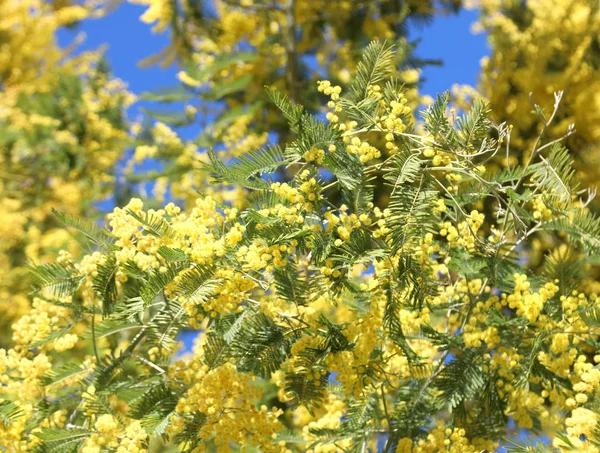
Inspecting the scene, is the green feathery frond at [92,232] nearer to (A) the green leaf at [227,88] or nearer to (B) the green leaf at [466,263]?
(B) the green leaf at [466,263]

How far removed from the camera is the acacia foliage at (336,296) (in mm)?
2078

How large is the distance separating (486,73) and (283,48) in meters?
2.20

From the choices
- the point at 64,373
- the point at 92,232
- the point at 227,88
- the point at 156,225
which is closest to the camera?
the point at 156,225

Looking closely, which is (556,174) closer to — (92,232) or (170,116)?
(92,232)

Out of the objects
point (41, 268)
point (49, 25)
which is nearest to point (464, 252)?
point (41, 268)

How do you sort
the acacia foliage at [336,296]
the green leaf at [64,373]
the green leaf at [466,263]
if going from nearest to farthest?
the acacia foliage at [336,296] → the green leaf at [466,263] → the green leaf at [64,373]

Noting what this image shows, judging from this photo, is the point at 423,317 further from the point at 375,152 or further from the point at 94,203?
the point at 94,203

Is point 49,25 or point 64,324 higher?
point 49,25

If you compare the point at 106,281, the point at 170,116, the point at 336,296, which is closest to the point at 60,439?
the point at 106,281

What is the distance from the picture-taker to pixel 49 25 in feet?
47.5

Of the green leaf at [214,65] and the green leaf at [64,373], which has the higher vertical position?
the green leaf at [214,65]

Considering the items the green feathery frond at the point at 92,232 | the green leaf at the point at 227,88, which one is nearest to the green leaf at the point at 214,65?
the green leaf at the point at 227,88

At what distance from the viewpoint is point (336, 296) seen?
7.43ft

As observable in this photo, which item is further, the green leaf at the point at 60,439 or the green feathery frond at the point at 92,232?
the green feathery frond at the point at 92,232
